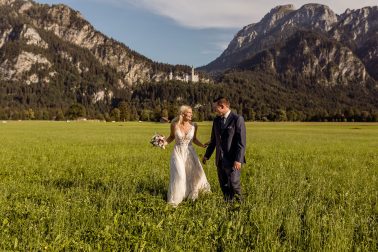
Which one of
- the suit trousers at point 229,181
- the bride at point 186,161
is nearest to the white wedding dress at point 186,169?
the bride at point 186,161

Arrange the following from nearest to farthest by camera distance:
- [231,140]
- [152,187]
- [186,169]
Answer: [231,140] < [186,169] < [152,187]

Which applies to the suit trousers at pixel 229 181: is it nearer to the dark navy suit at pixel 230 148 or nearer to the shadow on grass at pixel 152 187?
the dark navy suit at pixel 230 148

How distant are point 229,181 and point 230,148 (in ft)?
2.79

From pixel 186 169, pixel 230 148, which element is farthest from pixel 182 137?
pixel 230 148

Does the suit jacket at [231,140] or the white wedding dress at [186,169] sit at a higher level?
the suit jacket at [231,140]

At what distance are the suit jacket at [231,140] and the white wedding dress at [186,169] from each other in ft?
2.90

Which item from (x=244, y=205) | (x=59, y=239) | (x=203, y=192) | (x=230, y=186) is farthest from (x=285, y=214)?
(x=59, y=239)

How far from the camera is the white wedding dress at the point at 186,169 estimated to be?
1096 cm

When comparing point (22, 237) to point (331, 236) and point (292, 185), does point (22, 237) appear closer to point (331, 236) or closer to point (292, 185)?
point (331, 236)

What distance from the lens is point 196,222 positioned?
7922 millimetres

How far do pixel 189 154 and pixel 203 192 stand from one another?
1.12m

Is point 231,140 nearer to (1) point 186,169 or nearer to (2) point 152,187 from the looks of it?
(1) point 186,169

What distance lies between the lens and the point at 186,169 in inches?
449

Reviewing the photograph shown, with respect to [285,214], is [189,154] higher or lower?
higher
